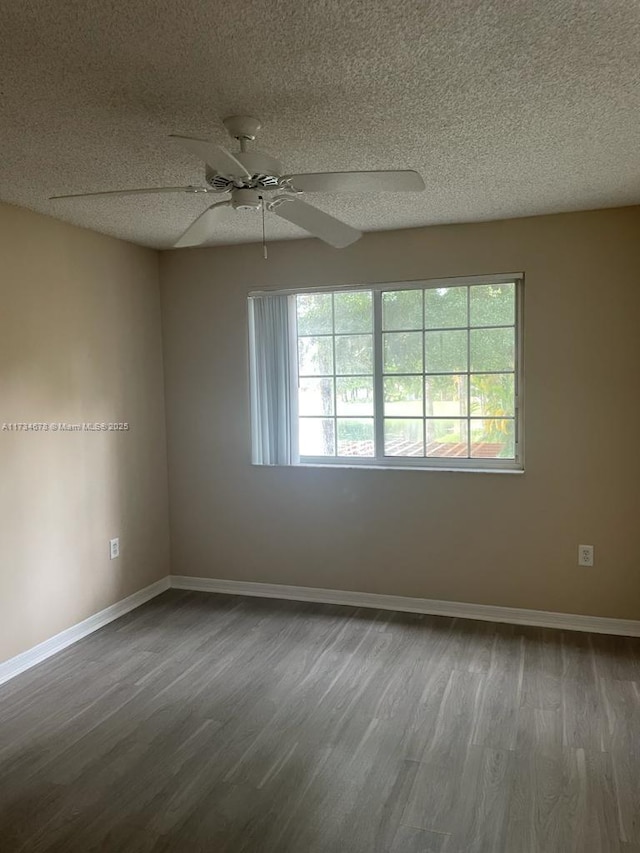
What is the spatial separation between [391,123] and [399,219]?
140 cm

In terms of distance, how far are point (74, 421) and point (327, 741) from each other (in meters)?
2.25

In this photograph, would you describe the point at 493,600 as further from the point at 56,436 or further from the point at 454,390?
the point at 56,436

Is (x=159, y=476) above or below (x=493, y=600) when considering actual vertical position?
above

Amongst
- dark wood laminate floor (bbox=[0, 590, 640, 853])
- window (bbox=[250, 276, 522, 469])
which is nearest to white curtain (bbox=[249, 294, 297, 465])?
window (bbox=[250, 276, 522, 469])

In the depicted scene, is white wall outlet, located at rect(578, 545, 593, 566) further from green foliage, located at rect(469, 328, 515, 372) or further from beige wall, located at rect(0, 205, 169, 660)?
beige wall, located at rect(0, 205, 169, 660)

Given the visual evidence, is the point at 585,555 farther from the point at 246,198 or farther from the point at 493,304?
the point at 246,198

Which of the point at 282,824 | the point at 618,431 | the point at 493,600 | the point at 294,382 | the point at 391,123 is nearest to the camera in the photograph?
the point at 282,824

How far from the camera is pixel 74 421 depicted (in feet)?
12.2

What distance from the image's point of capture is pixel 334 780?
2.36 m

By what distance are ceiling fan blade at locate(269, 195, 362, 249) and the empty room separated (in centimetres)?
2

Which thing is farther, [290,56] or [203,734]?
[203,734]

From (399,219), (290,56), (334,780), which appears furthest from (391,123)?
(334,780)

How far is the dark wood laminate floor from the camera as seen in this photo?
83.1 inches

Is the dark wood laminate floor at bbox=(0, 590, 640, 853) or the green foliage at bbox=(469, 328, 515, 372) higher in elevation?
the green foliage at bbox=(469, 328, 515, 372)
